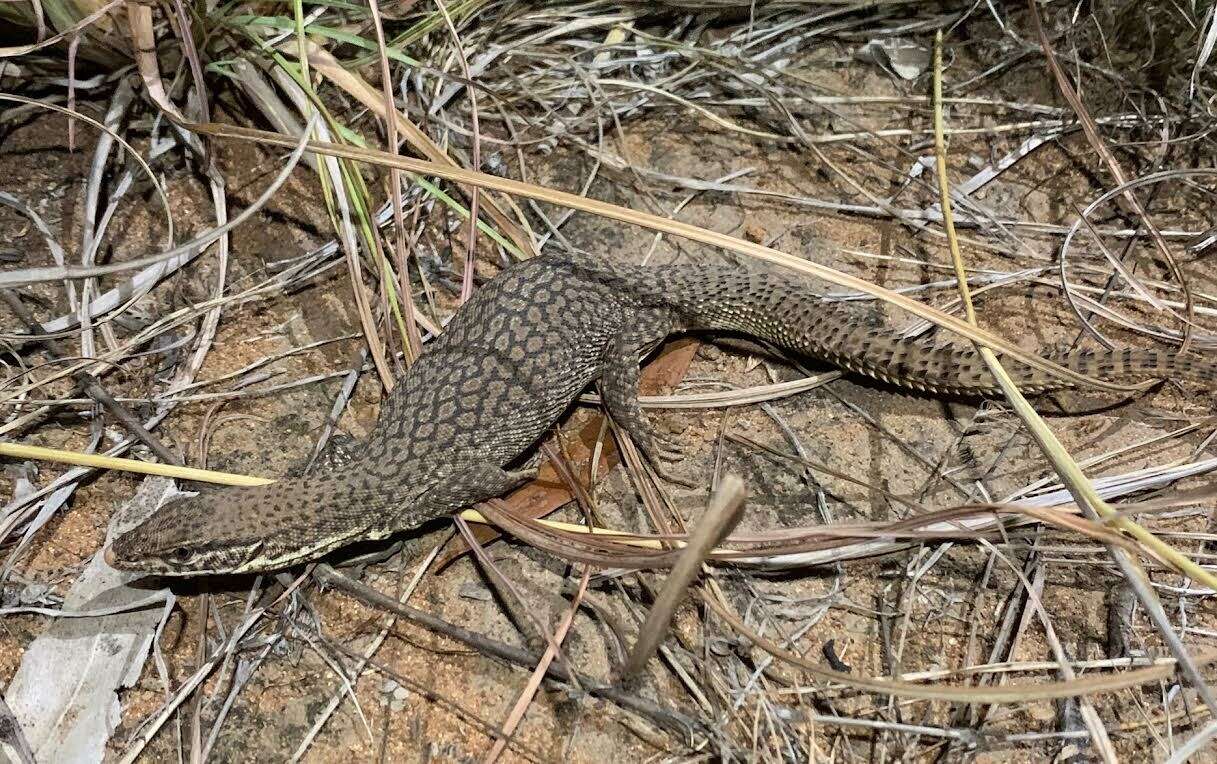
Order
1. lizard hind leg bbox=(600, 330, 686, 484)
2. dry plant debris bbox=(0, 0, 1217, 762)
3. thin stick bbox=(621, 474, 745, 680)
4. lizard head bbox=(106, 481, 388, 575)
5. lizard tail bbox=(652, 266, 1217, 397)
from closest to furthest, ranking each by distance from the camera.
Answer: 1. thin stick bbox=(621, 474, 745, 680)
2. dry plant debris bbox=(0, 0, 1217, 762)
3. lizard head bbox=(106, 481, 388, 575)
4. lizard tail bbox=(652, 266, 1217, 397)
5. lizard hind leg bbox=(600, 330, 686, 484)

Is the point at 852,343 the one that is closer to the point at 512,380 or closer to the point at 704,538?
the point at 512,380

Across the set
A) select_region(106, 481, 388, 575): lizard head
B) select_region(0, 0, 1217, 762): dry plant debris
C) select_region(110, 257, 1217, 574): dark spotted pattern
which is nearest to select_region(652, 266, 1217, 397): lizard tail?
select_region(110, 257, 1217, 574): dark spotted pattern

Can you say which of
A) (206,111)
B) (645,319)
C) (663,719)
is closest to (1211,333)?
(645,319)

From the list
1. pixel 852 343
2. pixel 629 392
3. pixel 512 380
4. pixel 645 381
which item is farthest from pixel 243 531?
pixel 852 343

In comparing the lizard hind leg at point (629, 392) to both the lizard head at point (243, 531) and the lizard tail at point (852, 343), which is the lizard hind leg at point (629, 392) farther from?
the lizard head at point (243, 531)

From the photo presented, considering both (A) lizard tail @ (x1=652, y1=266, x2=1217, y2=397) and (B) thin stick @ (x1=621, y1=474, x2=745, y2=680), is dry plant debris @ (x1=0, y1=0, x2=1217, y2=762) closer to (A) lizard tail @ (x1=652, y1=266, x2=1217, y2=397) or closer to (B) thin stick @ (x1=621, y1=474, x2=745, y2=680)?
(B) thin stick @ (x1=621, y1=474, x2=745, y2=680)

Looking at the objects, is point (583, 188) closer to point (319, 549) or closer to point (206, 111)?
point (206, 111)

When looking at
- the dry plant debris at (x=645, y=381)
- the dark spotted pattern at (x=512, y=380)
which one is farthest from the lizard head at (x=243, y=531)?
the dry plant debris at (x=645, y=381)
